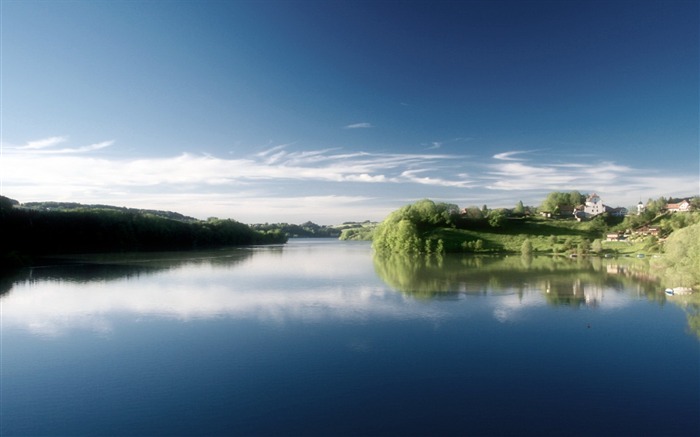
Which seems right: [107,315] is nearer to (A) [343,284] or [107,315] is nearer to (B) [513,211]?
(A) [343,284]

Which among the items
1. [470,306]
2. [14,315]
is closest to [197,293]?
[14,315]

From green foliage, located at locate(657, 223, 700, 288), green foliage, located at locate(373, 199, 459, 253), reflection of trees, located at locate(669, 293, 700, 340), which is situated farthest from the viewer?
green foliage, located at locate(373, 199, 459, 253)

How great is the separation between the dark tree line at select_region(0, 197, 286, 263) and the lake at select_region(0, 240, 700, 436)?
4167 cm

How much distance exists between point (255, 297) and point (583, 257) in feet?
199

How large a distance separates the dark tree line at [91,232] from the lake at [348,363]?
137ft

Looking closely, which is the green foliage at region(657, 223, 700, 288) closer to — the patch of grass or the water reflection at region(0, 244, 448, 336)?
the water reflection at region(0, 244, 448, 336)

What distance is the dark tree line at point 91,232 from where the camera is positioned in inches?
2721

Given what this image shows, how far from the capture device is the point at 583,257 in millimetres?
70812

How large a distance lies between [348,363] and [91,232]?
288 feet

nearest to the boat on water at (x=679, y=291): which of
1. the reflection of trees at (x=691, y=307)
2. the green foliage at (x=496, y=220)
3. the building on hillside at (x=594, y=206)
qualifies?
the reflection of trees at (x=691, y=307)

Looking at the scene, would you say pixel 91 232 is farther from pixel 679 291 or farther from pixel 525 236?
pixel 679 291

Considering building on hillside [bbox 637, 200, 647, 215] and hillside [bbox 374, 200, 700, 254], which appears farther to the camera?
building on hillside [bbox 637, 200, 647, 215]


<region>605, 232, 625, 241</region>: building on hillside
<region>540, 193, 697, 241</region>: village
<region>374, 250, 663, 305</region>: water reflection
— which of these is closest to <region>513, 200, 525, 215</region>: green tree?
<region>540, 193, 697, 241</region>: village

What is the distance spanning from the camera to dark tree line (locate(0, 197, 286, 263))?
227ft
